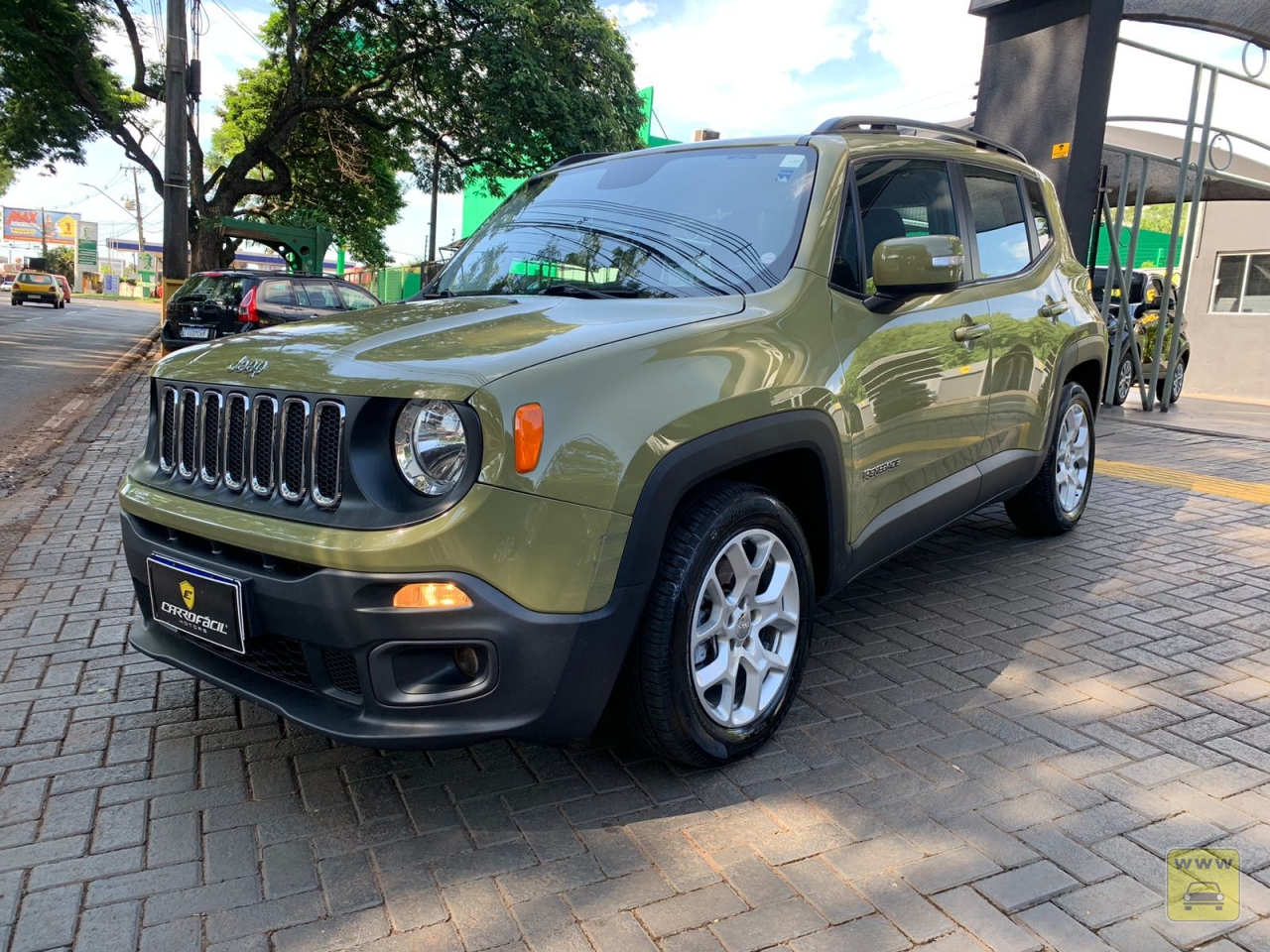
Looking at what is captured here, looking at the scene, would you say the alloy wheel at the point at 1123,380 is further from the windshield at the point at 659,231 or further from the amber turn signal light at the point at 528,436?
the amber turn signal light at the point at 528,436

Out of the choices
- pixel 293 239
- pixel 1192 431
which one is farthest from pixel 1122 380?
pixel 293 239

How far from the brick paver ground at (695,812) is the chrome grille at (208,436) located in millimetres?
881

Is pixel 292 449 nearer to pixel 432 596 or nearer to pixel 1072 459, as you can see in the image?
pixel 432 596

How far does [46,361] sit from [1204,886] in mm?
18491

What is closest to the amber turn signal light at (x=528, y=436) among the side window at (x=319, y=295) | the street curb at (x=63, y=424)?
the street curb at (x=63, y=424)

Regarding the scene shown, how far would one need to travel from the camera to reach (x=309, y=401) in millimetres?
2408

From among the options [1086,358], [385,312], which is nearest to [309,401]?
[385,312]

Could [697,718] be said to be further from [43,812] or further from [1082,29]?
[1082,29]

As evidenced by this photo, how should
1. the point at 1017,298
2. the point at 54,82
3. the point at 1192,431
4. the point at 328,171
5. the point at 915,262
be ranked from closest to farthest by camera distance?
1. the point at 915,262
2. the point at 1017,298
3. the point at 1192,431
4. the point at 54,82
5. the point at 328,171

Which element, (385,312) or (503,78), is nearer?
(385,312)

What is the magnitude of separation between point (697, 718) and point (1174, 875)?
4.03ft

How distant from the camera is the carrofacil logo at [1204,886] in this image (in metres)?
2.25

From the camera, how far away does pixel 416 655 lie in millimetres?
2340

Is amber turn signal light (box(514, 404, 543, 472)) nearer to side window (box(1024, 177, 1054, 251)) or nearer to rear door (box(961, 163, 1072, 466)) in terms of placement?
rear door (box(961, 163, 1072, 466))
